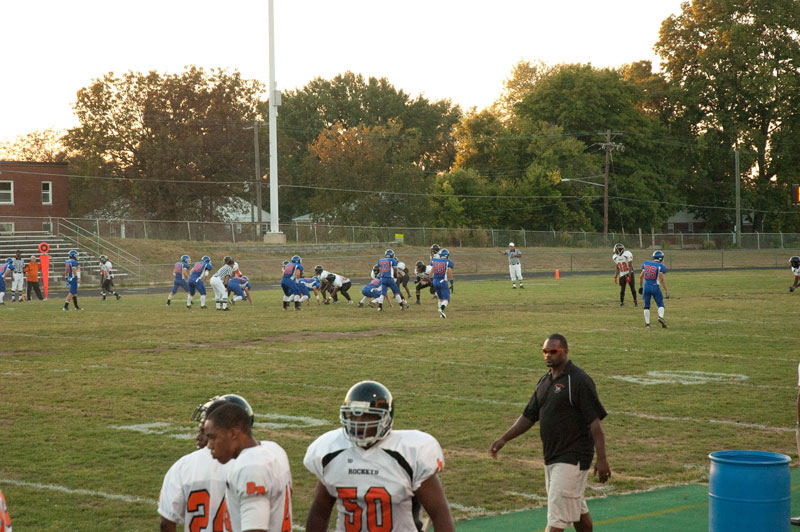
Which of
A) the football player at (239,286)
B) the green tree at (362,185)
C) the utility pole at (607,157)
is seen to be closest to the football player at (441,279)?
the football player at (239,286)

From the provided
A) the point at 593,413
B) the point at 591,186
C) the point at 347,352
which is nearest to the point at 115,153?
the point at 591,186

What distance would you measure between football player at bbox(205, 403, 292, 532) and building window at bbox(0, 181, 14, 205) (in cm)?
5516

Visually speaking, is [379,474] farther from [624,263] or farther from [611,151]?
[611,151]

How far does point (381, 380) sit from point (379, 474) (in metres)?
10.2

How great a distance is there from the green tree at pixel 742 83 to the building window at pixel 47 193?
162 feet

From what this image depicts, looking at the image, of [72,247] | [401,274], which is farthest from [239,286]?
[72,247]

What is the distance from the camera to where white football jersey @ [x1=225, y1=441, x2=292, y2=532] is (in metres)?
3.65

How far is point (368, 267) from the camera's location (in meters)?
51.9

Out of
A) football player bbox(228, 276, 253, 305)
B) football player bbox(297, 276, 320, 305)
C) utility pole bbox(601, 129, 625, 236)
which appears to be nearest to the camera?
football player bbox(297, 276, 320, 305)

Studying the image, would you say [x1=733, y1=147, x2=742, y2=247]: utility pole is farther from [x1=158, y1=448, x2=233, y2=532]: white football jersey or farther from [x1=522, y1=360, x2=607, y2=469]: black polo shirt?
[x1=158, y1=448, x2=233, y2=532]: white football jersey

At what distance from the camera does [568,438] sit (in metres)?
6.16

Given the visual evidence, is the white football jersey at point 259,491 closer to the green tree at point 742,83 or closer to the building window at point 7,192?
the building window at point 7,192

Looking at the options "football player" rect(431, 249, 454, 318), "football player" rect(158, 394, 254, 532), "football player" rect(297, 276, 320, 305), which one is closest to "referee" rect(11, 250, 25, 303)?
"football player" rect(297, 276, 320, 305)

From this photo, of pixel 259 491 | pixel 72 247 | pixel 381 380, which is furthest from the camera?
pixel 72 247
